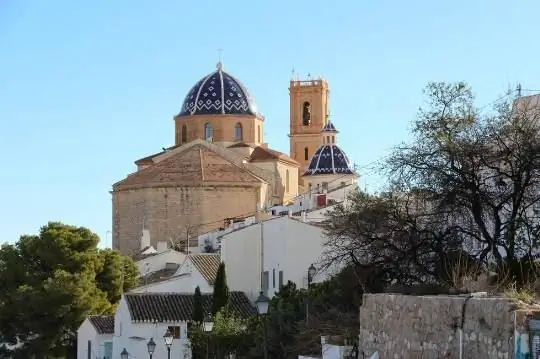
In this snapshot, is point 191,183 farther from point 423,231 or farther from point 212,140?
point 423,231

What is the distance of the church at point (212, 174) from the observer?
73.7 meters

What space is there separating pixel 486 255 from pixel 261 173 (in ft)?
200

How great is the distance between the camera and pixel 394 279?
20.1 meters

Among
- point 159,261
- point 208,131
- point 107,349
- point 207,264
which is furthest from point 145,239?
point 107,349

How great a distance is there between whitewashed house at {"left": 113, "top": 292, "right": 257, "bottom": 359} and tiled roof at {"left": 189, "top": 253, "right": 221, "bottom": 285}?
10.4 feet

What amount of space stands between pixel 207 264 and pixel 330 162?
42.6 metres

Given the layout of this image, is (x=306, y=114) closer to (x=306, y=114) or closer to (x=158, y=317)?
(x=306, y=114)

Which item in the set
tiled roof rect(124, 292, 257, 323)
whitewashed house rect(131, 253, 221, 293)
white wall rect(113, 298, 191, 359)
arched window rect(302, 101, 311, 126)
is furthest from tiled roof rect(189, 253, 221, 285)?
arched window rect(302, 101, 311, 126)

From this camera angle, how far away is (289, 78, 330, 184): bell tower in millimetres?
101062

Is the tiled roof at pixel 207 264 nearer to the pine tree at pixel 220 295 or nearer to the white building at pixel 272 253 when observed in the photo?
the white building at pixel 272 253

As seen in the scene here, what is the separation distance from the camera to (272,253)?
35812mm

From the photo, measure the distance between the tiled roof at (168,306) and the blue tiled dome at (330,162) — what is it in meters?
46.1

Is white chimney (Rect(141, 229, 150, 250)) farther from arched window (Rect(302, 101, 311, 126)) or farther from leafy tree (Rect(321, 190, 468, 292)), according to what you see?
leafy tree (Rect(321, 190, 468, 292))

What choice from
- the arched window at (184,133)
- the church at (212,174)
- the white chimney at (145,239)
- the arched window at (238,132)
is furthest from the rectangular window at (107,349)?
the arched window at (184,133)
